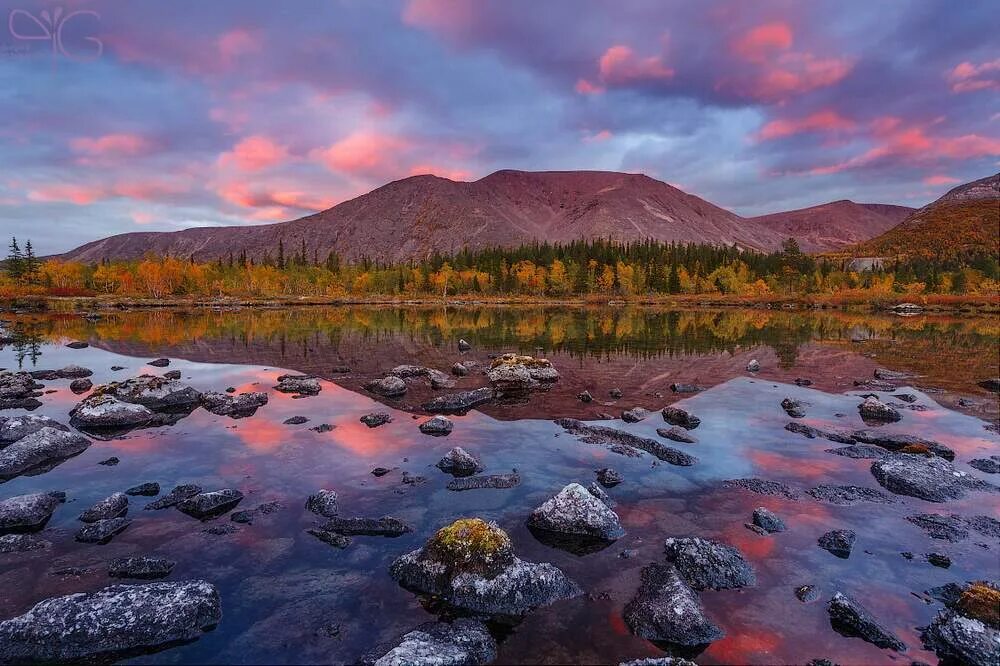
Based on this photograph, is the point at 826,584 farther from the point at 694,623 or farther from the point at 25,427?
the point at 25,427

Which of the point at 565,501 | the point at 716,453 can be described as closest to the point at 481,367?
the point at 716,453

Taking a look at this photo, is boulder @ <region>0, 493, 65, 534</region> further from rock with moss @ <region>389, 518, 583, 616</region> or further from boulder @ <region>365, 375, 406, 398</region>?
boulder @ <region>365, 375, 406, 398</region>

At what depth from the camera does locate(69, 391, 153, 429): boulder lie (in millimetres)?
23750

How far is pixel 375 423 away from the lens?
80.9ft

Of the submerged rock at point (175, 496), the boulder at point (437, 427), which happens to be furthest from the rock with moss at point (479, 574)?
the boulder at point (437, 427)

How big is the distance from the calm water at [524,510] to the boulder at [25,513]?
54 centimetres

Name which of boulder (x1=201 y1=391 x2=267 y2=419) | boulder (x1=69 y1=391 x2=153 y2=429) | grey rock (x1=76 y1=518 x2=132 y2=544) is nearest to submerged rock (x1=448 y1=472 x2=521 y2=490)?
grey rock (x1=76 y1=518 x2=132 y2=544)

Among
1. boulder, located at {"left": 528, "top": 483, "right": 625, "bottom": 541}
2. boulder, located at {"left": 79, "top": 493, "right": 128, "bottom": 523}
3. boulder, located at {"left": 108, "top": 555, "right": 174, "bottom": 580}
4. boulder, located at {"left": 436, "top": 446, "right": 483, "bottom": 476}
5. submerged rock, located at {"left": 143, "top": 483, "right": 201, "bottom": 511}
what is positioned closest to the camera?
boulder, located at {"left": 108, "top": 555, "right": 174, "bottom": 580}

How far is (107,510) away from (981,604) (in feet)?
72.7

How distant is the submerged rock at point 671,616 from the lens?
9.55 m

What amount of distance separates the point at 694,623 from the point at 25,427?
27780 mm

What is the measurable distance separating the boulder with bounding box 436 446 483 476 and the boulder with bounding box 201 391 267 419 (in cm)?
1377

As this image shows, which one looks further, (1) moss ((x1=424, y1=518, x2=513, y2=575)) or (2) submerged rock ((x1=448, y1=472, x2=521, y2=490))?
(2) submerged rock ((x1=448, y1=472, x2=521, y2=490))

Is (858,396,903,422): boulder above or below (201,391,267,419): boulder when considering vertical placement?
below
